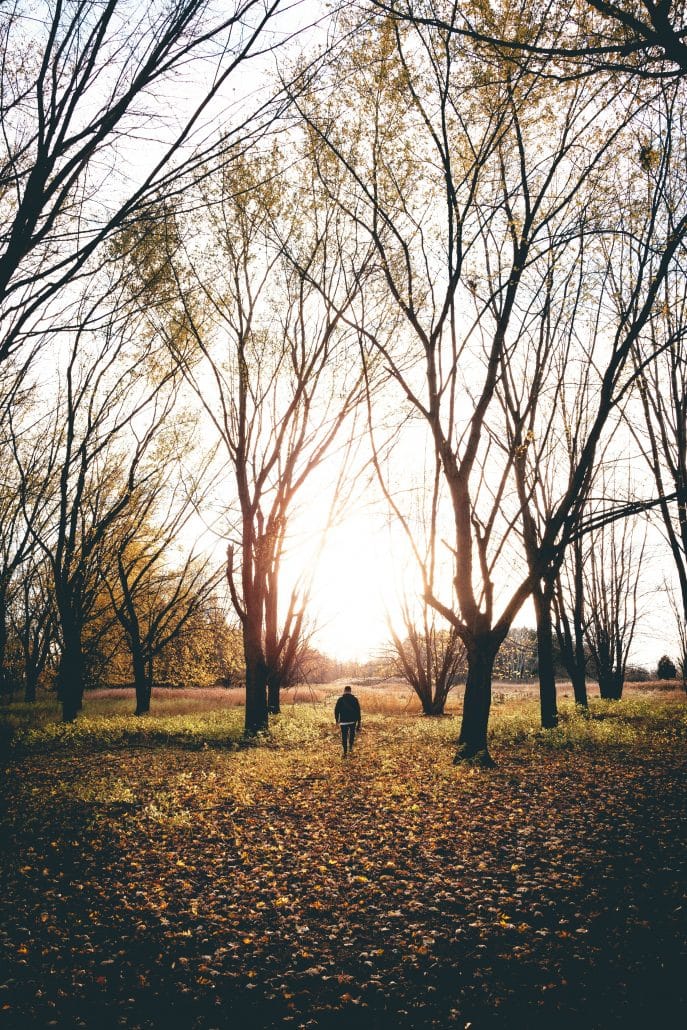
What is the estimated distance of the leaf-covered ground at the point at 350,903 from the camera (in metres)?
3.39

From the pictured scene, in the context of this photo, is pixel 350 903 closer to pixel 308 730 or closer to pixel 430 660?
pixel 308 730

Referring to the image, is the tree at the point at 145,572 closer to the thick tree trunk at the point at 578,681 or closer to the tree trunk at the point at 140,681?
the tree trunk at the point at 140,681

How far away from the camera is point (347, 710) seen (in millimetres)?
12039

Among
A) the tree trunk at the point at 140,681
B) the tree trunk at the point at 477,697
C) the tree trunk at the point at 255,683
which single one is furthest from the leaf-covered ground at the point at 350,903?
the tree trunk at the point at 140,681

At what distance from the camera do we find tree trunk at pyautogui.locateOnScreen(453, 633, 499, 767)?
33.8 feet

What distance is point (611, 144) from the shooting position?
8.99 meters

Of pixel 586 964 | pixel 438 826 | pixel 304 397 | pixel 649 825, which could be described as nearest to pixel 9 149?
pixel 586 964

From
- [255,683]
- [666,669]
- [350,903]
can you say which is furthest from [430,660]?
[666,669]

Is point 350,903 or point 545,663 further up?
point 545,663

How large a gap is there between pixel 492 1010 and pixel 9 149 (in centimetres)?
643

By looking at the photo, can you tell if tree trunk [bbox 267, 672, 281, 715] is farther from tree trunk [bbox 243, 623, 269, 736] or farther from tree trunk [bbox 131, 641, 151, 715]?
tree trunk [bbox 131, 641, 151, 715]

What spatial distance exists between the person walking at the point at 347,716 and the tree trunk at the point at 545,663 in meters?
5.43

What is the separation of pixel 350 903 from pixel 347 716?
728 centimetres

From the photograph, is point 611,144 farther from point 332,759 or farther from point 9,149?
point 332,759
